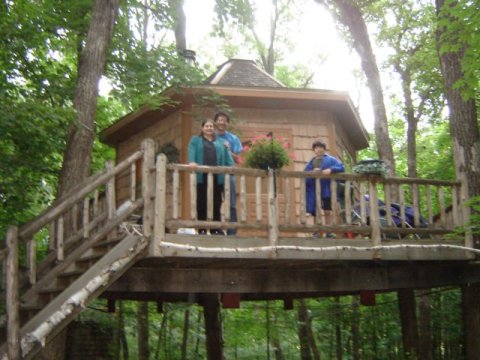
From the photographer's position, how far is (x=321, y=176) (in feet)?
25.0

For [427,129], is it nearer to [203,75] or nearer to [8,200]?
[203,75]

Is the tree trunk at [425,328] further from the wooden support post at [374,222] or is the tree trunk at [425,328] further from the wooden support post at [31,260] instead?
the wooden support post at [31,260]

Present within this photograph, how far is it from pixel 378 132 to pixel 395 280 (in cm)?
524

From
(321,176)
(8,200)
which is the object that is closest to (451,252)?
(321,176)

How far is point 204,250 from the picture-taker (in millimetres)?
6742

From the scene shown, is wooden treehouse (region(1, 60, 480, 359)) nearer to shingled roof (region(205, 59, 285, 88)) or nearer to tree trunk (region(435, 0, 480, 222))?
tree trunk (region(435, 0, 480, 222))

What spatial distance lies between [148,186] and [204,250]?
100cm

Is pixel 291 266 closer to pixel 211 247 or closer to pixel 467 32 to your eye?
pixel 211 247

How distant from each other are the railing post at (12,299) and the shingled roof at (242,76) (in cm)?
688

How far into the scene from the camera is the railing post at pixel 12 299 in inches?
235

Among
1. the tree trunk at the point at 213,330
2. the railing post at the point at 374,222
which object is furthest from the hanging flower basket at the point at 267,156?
the tree trunk at the point at 213,330

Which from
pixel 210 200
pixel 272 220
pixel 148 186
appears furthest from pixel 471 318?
pixel 148 186

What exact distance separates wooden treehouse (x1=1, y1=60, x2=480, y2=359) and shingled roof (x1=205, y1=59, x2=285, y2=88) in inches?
48.0

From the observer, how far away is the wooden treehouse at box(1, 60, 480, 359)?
6.44 metres
